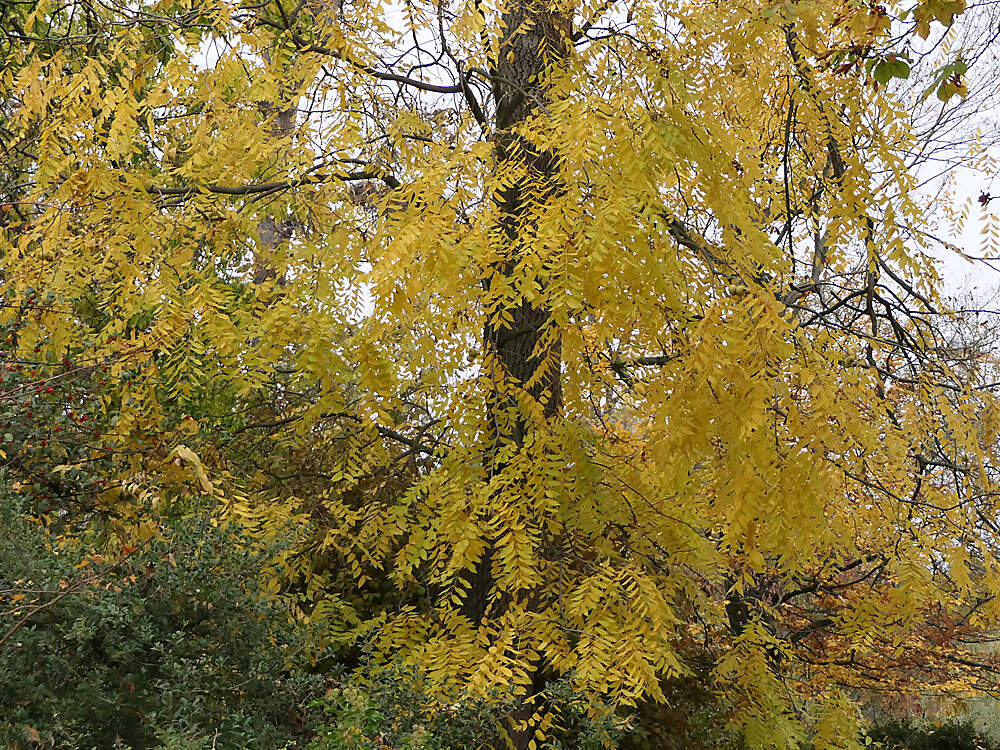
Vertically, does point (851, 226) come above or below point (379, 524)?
above

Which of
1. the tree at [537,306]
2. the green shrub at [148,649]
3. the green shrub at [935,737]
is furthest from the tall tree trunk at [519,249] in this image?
the green shrub at [935,737]

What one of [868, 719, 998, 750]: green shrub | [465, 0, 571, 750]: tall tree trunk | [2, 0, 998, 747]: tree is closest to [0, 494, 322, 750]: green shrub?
[2, 0, 998, 747]: tree

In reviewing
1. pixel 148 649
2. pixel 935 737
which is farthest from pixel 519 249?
pixel 935 737

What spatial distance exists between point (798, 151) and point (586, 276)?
11.3 ft

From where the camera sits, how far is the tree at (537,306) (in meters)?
4.38

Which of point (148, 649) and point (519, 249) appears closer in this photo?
point (148, 649)

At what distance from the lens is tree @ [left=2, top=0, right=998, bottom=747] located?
438cm

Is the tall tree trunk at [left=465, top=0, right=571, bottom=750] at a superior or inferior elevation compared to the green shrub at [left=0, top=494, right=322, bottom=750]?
superior

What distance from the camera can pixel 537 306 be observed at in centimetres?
443

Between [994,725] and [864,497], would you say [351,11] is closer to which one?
[864,497]

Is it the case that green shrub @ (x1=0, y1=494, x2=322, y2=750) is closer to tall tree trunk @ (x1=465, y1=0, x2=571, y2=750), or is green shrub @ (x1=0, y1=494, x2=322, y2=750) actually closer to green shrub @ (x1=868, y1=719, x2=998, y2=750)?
tall tree trunk @ (x1=465, y1=0, x2=571, y2=750)

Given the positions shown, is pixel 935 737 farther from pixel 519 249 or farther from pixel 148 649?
pixel 148 649

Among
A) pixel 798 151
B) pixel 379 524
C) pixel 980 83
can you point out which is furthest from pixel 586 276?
pixel 980 83

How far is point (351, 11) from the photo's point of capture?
5.81 meters
